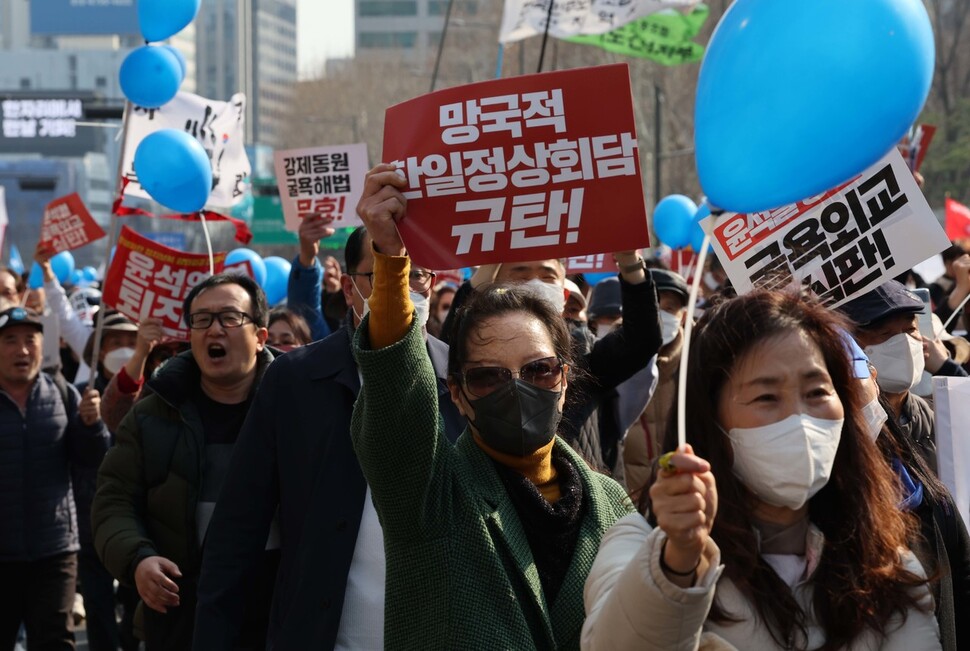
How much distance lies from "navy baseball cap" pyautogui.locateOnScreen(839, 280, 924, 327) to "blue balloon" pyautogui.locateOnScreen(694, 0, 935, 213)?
2005mm

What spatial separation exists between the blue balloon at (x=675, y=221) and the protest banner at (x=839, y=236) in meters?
7.69

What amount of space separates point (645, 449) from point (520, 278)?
1.53m

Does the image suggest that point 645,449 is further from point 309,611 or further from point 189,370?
point 309,611

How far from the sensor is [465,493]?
2.96 m

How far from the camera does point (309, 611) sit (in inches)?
143

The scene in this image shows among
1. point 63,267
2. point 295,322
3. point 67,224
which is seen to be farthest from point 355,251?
point 63,267

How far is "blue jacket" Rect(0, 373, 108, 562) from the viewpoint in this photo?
256 inches

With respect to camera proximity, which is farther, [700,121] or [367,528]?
[367,528]

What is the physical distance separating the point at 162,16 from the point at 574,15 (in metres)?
4.51

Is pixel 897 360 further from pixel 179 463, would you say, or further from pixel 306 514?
pixel 179 463

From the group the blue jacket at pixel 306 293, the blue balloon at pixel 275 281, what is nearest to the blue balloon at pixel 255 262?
the blue balloon at pixel 275 281

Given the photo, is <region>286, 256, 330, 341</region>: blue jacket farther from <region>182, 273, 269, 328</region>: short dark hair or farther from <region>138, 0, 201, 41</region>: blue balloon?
<region>138, 0, 201, 41</region>: blue balloon

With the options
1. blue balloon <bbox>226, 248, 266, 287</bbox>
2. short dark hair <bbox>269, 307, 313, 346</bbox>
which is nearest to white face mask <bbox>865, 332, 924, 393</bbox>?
short dark hair <bbox>269, 307, 313, 346</bbox>

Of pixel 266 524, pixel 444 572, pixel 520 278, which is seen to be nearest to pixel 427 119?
pixel 444 572
